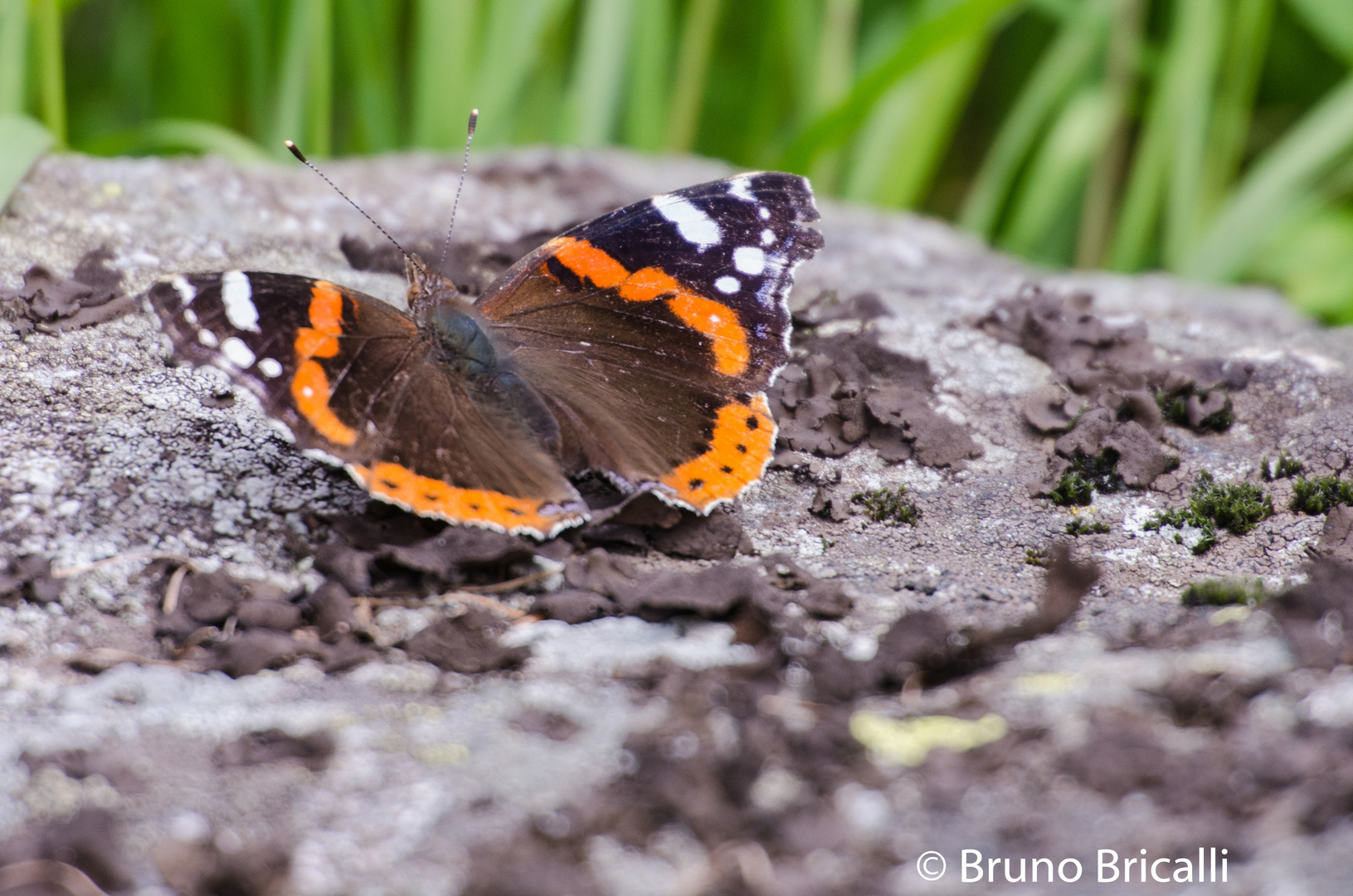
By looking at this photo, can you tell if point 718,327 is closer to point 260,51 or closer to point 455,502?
point 455,502

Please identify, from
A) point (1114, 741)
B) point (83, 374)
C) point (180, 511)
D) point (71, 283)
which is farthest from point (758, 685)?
point (71, 283)

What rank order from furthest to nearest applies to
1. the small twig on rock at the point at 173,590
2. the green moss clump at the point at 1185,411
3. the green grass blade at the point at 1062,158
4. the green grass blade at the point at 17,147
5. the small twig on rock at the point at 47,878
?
the green grass blade at the point at 1062,158 < the green grass blade at the point at 17,147 < the green moss clump at the point at 1185,411 < the small twig on rock at the point at 173,590 < the small twig on rock at the point at 47,878

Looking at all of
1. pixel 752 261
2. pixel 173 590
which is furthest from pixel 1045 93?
pixel 173 590

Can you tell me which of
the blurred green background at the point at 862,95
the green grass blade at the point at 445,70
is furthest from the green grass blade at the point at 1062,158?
the green grass blade at the point at 445,70

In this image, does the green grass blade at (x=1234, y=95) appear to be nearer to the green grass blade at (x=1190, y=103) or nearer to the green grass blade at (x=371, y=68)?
the green grass blade at (x=1190, y=103)

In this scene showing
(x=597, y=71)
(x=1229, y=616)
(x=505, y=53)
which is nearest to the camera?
(x=1229, y=616)

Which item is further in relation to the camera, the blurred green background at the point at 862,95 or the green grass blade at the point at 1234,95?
the green grass blade at the point at 1234,95

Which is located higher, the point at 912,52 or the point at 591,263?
the point at 912,52
